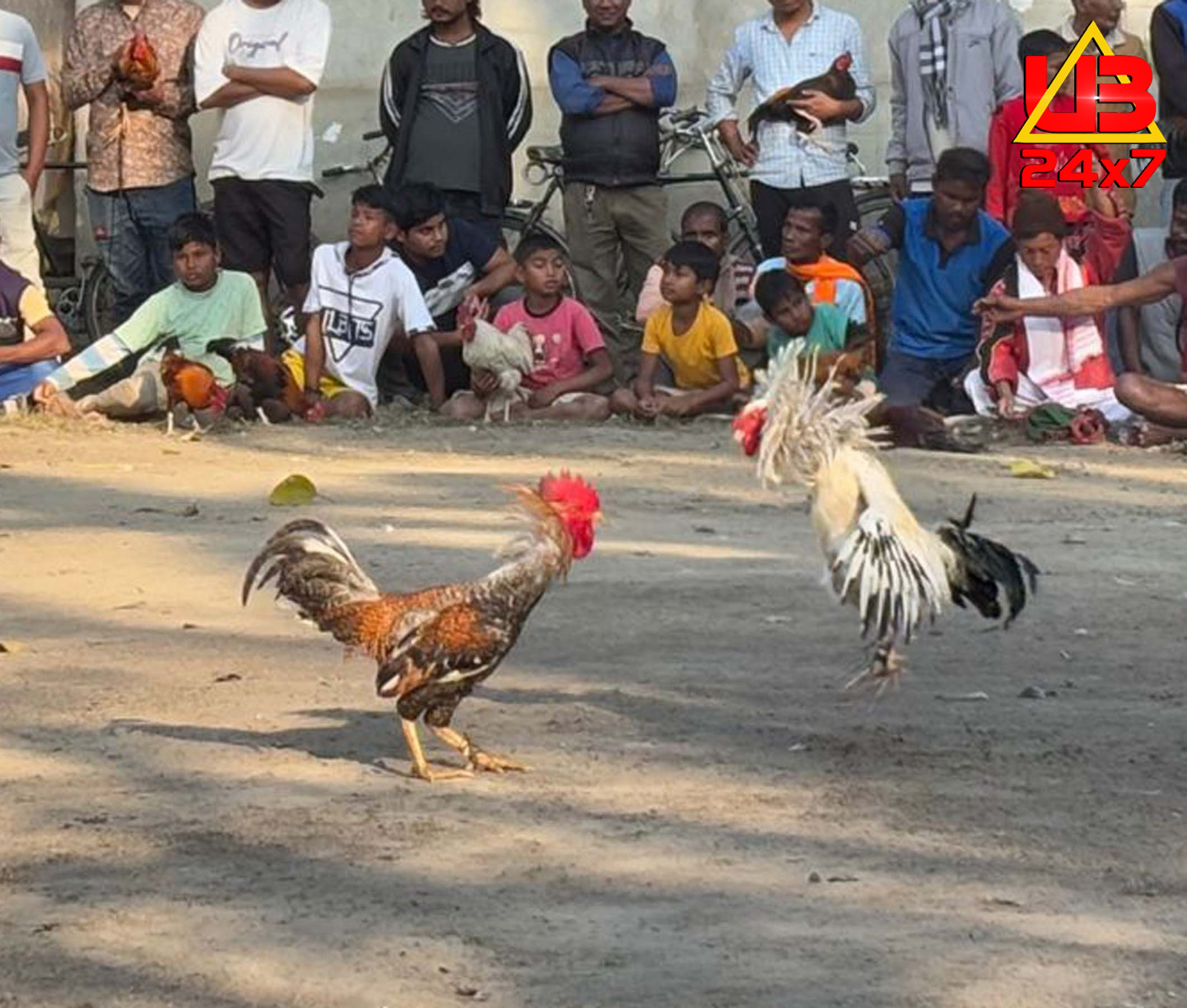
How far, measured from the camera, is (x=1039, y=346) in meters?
13.8

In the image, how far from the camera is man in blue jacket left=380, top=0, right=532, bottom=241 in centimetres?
1462

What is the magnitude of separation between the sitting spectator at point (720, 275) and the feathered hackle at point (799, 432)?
707cm

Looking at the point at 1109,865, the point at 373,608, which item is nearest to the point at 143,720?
the point at 373,608

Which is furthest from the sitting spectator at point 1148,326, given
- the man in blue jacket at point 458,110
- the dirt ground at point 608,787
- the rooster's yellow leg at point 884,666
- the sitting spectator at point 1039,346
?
the rooster's yellow leg at point 884,666

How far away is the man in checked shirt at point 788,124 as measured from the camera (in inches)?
571

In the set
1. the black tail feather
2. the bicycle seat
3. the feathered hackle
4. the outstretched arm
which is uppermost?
the bicycle seat

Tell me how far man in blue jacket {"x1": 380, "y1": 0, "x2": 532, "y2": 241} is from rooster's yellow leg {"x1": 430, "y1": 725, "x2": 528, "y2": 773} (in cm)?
779

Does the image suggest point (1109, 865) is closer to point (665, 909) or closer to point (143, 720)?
point (665, 909)

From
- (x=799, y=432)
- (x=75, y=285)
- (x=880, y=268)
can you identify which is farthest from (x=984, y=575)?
(x=75, y=285)

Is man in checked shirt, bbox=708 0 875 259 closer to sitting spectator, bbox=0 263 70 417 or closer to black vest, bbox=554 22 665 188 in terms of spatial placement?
black vest, bbox=554 22 665 188

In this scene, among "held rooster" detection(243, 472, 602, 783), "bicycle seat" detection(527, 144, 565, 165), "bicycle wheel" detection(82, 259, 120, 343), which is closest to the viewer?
"held rooster" detection(243, 472, 602, 783)

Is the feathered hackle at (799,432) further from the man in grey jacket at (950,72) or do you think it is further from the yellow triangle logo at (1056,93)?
the yellow triangle logo at (1056,93)

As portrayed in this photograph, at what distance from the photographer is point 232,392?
13906mm

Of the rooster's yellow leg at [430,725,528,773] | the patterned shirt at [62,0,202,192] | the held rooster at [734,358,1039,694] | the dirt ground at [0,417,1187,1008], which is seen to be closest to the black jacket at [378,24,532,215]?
the patterned shirt at [62,0,202,192]
